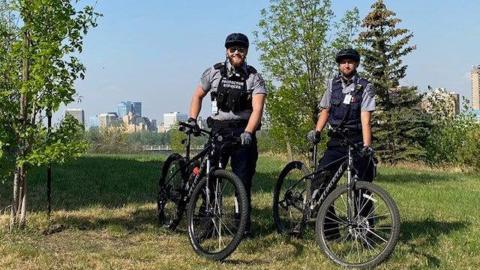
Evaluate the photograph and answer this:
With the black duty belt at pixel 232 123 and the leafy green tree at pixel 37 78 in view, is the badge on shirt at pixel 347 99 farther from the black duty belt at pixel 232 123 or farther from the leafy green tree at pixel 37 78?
the leafy green tree at pixel 37 78

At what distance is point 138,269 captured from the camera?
16.1 ft

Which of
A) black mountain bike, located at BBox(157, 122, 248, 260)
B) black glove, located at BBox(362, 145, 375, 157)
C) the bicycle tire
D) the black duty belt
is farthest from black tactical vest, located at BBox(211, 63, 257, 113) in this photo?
black glove, located at BBox(362, 145, 375, 157)

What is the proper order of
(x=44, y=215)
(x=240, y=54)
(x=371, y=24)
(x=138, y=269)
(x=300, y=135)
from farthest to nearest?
(x=371, y=24) → (x=300, y=135) → (x=44, y=215) → (x=240, y=54) → (x=138, y=269)

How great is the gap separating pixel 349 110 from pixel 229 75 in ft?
4.12

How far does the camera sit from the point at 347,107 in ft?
19.1

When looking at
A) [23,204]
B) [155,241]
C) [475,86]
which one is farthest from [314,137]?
[475,86]

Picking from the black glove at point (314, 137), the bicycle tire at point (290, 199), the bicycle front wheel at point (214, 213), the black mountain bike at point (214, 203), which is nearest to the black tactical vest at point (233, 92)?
the black mountain bike at point (214, 203)

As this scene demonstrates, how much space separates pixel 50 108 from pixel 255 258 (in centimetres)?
264

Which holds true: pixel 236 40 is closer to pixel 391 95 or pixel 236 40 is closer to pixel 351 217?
pixel 351 217

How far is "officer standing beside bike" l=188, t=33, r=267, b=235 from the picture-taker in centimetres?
581

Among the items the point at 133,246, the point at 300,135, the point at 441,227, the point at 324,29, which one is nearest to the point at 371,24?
the point at 324,29

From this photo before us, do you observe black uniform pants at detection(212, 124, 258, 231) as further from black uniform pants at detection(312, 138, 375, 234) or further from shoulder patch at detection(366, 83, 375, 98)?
shoulder patch at detection(366, 83, 375, 98)

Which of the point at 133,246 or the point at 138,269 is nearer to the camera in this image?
the point at 138,269

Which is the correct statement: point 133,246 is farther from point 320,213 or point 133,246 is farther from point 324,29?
point 324,29
